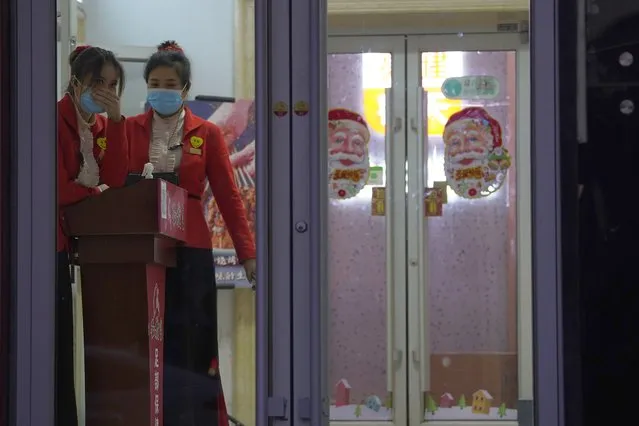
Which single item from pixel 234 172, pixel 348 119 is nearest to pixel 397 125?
pixel 348 119

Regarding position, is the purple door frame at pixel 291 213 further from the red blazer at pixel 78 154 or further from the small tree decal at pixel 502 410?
the small tree decal at pixel 502 410

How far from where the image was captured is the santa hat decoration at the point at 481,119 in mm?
2662

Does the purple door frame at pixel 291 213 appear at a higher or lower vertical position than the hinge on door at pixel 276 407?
higher

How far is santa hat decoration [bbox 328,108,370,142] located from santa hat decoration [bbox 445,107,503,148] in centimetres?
26

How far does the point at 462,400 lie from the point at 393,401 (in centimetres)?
21

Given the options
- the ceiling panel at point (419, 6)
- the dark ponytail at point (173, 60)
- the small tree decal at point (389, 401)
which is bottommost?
the small tree decal at point (389, 401)

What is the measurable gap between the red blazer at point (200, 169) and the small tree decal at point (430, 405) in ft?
2.88

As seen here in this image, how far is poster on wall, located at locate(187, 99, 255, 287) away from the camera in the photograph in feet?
7.48

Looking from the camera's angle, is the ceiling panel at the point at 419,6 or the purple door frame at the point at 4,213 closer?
the purple door frame at the point at 4,213

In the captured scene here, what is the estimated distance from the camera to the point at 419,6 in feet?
9.25

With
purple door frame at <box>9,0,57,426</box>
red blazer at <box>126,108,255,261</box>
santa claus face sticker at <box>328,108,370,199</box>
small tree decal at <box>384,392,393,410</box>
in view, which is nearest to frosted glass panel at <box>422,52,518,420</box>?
small tree decal at <box>384,392,393,410</box>

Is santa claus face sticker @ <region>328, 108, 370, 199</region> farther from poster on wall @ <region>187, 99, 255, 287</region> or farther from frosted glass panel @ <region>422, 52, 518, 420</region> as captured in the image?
poster on wall @ <region>187, 99, 255, 287</region>

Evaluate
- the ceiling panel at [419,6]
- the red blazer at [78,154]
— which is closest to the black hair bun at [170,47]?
the red blazer at [78,154]

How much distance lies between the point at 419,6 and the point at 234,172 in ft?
2.94
